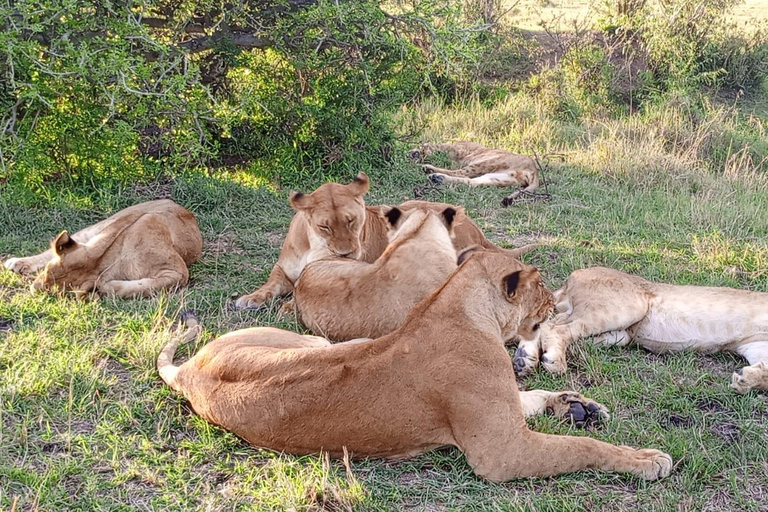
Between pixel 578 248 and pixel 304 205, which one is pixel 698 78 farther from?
pixel 304 205

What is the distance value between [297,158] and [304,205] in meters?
2.52

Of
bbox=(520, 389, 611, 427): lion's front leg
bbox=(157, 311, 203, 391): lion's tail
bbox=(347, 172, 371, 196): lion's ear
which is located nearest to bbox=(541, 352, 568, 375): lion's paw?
bbox=(520, 389, 611, 427): lion's front leg

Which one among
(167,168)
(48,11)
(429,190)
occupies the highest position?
(48,11)

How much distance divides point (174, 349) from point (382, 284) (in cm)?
108

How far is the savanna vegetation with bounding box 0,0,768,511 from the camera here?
10.3 feet

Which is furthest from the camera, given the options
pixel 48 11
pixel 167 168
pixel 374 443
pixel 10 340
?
pixel 167 168

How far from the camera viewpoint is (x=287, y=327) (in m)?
4.55

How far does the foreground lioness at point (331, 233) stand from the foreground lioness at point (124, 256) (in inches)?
22.6

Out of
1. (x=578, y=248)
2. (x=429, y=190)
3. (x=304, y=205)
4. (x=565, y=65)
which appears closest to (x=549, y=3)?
(x=565, y=65)

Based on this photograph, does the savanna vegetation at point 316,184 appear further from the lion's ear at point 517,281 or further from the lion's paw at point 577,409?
the lion's ear at point 517,281

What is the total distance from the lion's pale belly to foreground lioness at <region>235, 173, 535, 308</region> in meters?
1.08

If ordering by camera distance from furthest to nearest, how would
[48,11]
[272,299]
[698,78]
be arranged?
[698,78] → [48,11] → [272,299]

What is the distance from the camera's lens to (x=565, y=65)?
11.2 meters

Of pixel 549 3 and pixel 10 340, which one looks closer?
pixel 10 340
